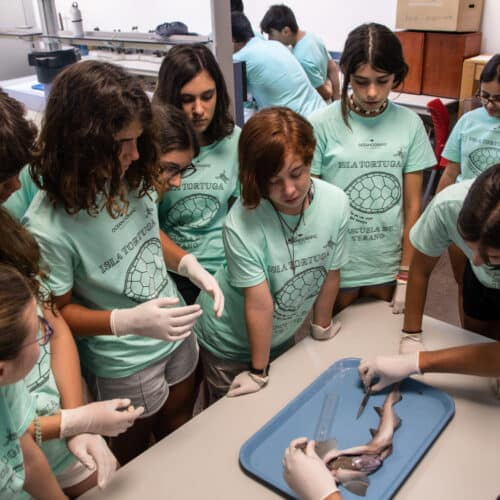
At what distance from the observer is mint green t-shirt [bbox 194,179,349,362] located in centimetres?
124

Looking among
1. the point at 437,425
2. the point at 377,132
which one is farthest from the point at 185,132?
the point at 437,425

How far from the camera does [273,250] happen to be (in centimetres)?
124

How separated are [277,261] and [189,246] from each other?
381mm

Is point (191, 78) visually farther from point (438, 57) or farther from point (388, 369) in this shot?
point (438, 57)

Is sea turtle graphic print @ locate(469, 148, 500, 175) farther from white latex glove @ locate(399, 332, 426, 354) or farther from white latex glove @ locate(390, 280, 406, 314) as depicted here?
white latex glove @ locate(399, 332, 426, 354)

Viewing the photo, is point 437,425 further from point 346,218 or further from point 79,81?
point 79,81

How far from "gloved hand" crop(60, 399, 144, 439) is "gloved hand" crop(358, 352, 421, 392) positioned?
0.54 m

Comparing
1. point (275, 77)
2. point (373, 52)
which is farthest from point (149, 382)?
point (275, 77)

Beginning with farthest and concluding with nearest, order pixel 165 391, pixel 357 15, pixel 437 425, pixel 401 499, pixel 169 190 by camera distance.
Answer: pixel 357 15 → pixel 169 190 → pixel 165 391 → pixel 437 425 → pixel 401 499

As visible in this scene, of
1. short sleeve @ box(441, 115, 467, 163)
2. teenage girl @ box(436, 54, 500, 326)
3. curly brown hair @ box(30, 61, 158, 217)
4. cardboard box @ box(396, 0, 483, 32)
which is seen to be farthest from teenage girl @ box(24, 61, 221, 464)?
cardboard box @ box(396, 0, 483, 32)

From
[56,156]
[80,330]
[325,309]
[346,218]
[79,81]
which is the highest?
[79,81]

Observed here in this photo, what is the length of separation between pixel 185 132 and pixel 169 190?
7.7 inches

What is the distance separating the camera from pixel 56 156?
1.01 metres

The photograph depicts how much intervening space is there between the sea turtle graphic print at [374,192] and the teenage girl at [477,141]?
422mm
